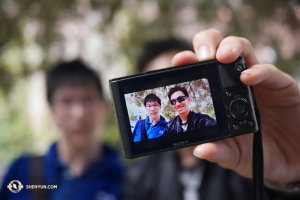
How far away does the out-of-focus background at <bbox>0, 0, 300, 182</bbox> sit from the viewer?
5.50 feet

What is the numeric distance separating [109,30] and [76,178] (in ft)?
3.91

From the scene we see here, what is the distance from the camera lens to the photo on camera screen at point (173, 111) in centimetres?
72

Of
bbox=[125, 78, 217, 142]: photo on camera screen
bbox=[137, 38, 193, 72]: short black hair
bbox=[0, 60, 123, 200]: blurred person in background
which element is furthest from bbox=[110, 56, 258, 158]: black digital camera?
bbox=[137, 38, 193, 72]: short black hair

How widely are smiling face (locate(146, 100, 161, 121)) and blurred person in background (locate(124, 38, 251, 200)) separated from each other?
20.4 inches

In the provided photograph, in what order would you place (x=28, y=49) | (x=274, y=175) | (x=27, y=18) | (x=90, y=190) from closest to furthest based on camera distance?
(x=274, y=175) < (x=90, y=190) < (x=27, y=18) < (x=28, y=49)

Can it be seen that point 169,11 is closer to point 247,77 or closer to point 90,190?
point 90,190

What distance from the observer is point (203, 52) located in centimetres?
79

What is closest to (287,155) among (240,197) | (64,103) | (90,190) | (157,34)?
(240,197)

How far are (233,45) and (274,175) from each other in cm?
39

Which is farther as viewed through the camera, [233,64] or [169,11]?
[169,11]

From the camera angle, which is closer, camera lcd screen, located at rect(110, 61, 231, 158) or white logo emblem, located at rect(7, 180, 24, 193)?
camera lcd screen, located at rect(110, 61, 231, 158)

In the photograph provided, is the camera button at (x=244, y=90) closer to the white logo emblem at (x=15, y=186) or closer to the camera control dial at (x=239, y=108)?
the camera control dial at (x=239, y=108)

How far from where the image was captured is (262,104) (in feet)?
2.88

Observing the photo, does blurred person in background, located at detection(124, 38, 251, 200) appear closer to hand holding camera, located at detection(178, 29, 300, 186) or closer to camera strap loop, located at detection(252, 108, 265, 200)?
hand holding camera, located at detection(178, 29, 300, 186)
